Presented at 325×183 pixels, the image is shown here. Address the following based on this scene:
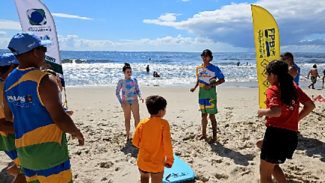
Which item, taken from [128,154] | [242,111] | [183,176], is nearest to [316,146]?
[183,176]

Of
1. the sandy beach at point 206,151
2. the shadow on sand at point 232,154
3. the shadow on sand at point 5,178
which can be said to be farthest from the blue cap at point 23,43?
the shadow on sand at point 232,154

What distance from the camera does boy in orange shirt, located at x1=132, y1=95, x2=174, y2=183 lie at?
10.7 ft

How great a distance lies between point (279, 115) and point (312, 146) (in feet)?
9.92

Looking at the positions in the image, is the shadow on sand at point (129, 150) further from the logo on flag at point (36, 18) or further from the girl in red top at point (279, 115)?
the girl in red top at point (279, 115)

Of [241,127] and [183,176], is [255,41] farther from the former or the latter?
[183,176]

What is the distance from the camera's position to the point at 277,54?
6.06 meters

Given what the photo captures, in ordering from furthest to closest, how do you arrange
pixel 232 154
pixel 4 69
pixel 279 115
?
pixel 232 154 < pixel 4 69 < pixel 279 115

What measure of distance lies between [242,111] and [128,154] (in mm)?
4991

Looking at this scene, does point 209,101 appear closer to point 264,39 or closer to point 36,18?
point 264,39

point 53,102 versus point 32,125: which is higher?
point 53,102

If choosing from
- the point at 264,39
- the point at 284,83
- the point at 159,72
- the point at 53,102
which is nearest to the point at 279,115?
the point at 284,83

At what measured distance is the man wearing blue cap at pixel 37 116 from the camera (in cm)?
229

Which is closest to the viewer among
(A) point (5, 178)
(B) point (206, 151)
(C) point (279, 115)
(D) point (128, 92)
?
(C) point (279, 115)

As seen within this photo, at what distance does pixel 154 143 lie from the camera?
130 inches
